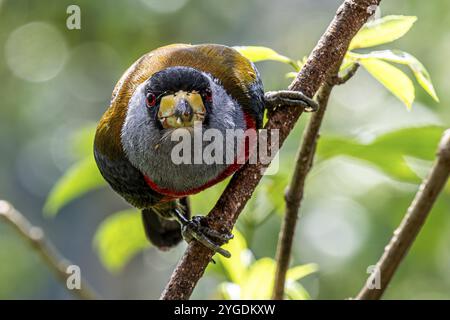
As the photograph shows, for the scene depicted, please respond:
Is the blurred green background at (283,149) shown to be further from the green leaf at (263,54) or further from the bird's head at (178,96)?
the bird's head at (178,96)

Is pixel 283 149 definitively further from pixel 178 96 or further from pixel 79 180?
pixel 178 96

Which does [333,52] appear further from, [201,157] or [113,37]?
[113,37]

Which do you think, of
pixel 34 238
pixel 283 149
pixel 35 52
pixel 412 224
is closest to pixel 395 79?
pixel 412 224

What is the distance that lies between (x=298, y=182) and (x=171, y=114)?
0.37 m

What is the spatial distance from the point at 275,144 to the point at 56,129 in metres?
6.91

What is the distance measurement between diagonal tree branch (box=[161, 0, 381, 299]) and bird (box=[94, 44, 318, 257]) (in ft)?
0.28

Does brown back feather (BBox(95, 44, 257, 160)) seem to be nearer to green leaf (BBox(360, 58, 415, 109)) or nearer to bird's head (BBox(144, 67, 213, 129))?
bird's head (BBox(144, 67, 213, 129))

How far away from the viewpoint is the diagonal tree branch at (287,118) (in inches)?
62.6

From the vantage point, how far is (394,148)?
6.45 ft

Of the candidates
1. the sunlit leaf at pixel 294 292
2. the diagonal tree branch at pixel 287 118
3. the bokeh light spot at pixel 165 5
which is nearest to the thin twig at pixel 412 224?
the sunlit leaf at pixel 294 292

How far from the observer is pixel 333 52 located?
166 cm

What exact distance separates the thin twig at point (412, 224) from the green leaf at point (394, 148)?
1.01 ft

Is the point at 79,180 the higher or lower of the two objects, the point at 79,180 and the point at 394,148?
the lower
